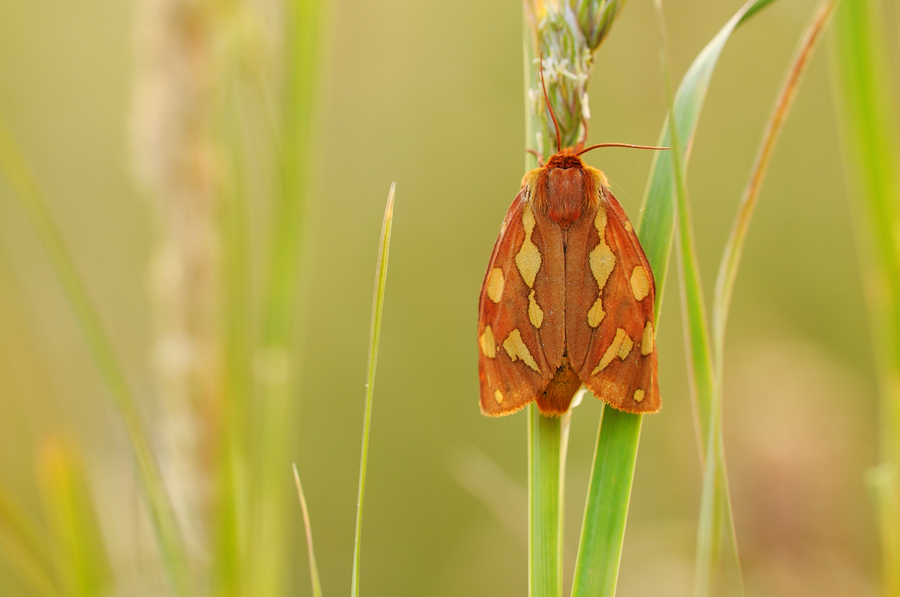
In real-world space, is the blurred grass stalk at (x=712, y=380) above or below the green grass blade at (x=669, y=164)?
below

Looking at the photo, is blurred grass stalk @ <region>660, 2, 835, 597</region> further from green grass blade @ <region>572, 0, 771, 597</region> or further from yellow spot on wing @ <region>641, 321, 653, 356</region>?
yellow spot on wing @ <region>641, 321, 653, 356</region>

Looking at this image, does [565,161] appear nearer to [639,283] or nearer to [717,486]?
[639,283]

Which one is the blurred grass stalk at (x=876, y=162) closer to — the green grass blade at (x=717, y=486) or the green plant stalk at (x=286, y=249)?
the green grass blade at (x=717, y=486)

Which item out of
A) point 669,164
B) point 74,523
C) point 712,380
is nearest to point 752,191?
point 669,164

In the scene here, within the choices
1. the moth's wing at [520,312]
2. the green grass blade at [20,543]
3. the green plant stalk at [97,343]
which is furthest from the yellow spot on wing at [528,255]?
the green grass blade at [20,543]

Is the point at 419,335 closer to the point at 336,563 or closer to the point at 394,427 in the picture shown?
the point at 394,427

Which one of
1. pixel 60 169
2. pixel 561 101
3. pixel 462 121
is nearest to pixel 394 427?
pixel 462 121


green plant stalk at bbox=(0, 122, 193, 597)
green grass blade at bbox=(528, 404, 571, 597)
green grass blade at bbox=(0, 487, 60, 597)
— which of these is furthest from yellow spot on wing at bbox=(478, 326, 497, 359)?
green grass blade at bbox=(0, 487, 60, 597)
